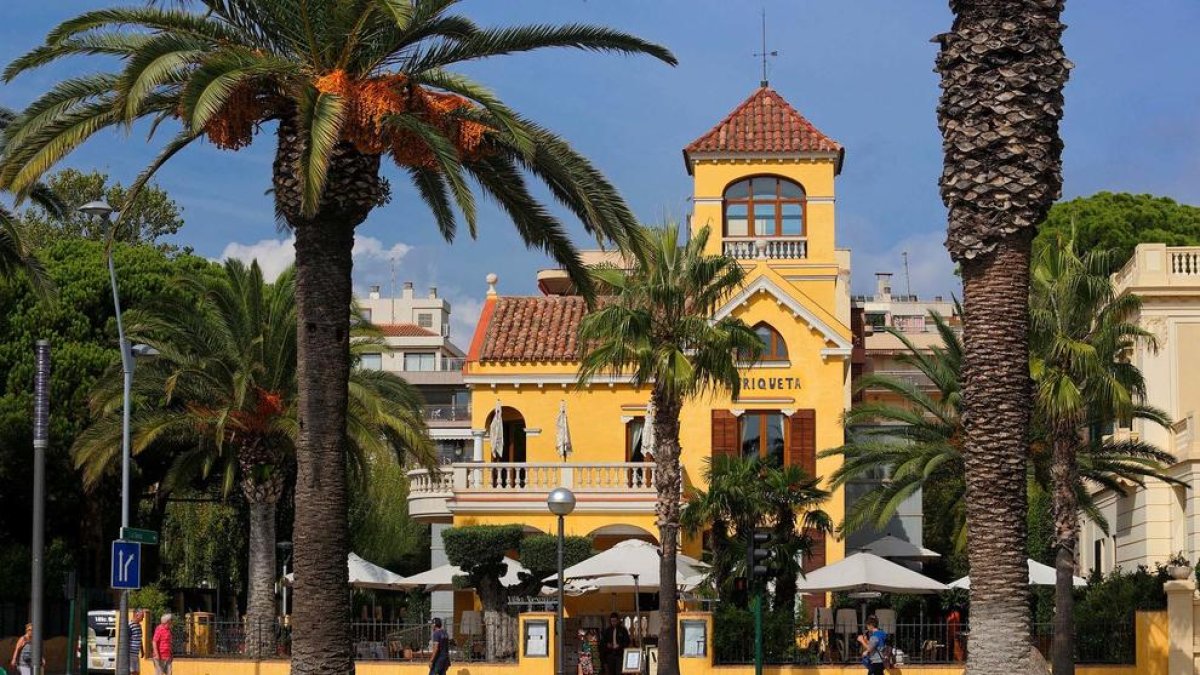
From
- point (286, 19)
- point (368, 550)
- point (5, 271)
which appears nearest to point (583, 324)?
point (5, 271)

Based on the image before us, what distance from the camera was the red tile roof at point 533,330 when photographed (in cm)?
4506

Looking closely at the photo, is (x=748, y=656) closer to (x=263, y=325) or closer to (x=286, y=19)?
(x=263, y=325)

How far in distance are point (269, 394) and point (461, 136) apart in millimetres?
16763

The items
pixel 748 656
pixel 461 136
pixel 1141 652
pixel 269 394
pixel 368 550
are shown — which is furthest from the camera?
pixel 368 550

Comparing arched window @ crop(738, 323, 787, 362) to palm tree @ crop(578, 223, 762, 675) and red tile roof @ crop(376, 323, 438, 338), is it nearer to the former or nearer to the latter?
palm tree @ crop(578, 223, 762, 675)

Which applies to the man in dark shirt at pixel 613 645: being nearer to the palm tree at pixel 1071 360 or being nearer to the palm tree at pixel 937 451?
the palm tree at pixel 937 451

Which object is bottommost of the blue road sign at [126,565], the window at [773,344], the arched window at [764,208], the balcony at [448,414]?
the blue road sign at [126,565]

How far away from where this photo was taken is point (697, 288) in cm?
3291

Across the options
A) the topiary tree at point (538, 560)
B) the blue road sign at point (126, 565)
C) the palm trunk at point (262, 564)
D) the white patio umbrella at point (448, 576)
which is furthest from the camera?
the white patio umbrella at point (448, 576)

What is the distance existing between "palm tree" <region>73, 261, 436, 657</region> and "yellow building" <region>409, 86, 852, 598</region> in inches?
201

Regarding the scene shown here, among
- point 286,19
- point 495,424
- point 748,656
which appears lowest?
point 748,656

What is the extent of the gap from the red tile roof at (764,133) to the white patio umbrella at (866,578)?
13.2 m

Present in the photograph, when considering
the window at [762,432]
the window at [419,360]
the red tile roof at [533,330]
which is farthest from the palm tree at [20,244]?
the window at [419,360]

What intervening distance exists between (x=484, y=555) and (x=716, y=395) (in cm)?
788
